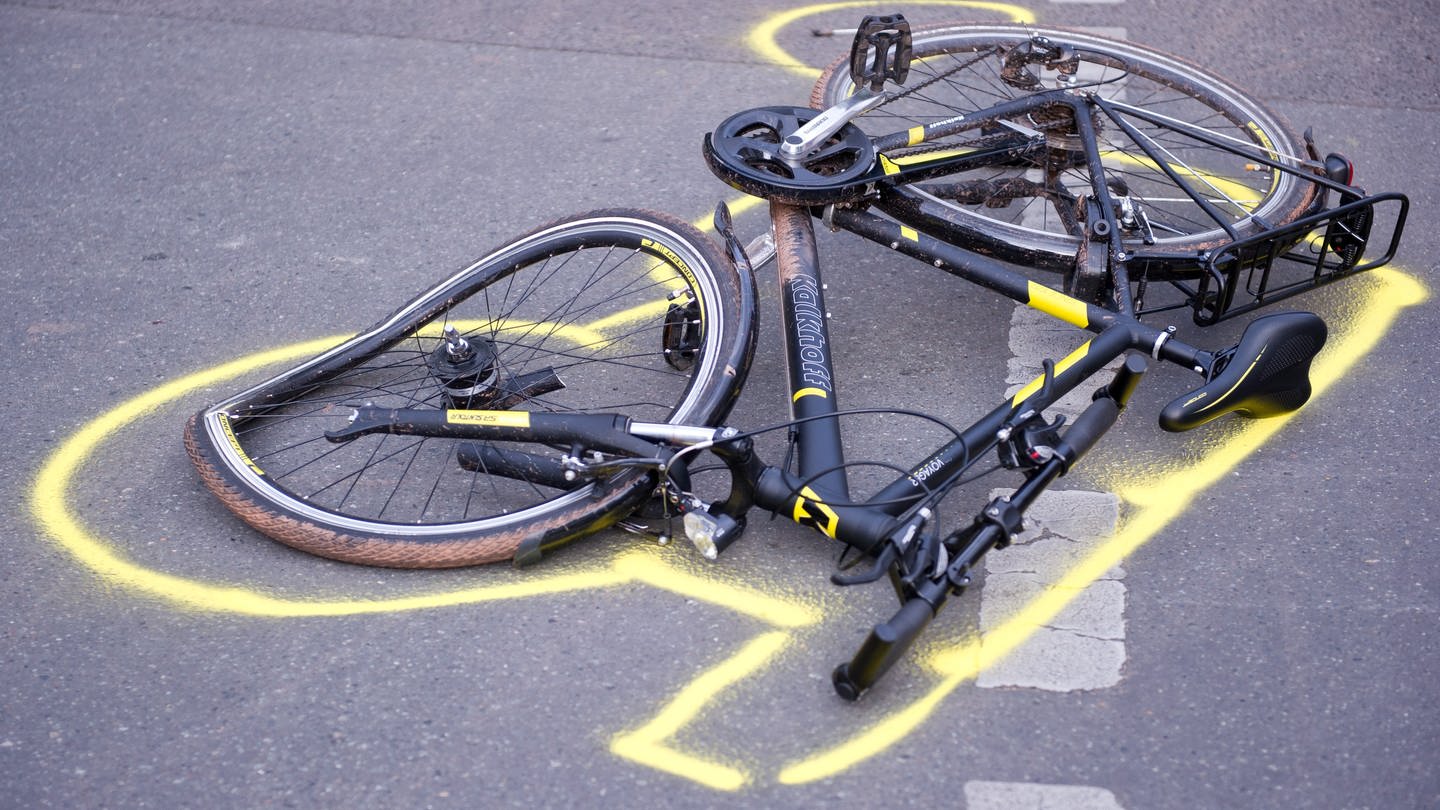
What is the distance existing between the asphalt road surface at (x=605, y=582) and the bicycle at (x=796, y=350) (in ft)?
0.64

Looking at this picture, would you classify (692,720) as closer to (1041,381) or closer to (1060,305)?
(1041,381)

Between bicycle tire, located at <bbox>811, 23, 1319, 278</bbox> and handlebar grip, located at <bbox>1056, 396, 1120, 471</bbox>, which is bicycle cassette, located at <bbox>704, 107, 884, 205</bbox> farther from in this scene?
handlebar grip, located at <bbox>1056, 396, 1120, 471</bbox>

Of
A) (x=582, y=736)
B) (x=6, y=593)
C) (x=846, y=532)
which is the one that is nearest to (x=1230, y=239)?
(x=846, y=532)

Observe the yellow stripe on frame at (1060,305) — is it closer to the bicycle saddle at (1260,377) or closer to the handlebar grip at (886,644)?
the bicycle saddle at (1260,377)

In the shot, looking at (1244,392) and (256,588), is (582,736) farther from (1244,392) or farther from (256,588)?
(1244,392)

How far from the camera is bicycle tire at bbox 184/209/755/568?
325 centimetres

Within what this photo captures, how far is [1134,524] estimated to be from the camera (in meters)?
3.49

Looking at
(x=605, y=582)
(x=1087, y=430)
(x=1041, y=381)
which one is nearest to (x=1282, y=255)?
(x=1041, y=381)

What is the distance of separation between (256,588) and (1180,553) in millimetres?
2533

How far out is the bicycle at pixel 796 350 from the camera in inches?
123

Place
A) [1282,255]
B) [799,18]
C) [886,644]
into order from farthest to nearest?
[799,18], [1282,255], [886,644]

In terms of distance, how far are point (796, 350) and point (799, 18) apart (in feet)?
11.0

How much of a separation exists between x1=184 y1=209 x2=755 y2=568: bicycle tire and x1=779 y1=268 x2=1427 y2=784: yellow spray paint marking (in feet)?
2.87

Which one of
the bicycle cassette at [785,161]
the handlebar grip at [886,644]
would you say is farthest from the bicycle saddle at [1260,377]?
the bicycle cassette at [785,161]
